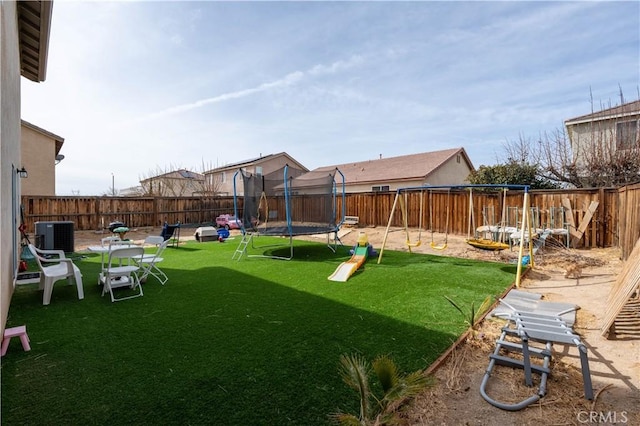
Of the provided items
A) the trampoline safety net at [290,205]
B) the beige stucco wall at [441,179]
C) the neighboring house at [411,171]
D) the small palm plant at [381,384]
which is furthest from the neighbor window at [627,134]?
the small palm plant at [381,384]

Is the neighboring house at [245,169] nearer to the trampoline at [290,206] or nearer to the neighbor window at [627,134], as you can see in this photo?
the trampoline at [290,206]

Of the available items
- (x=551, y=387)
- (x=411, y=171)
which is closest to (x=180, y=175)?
(x=411, y=171)

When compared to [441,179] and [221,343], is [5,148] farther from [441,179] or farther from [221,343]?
[441,179]

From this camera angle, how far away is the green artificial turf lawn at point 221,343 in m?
2.21

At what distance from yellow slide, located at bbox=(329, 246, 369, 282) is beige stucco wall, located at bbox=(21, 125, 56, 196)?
1685 cm

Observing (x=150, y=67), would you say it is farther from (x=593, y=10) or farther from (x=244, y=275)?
(x=593, y=10)

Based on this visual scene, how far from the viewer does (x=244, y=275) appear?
21.1 feet

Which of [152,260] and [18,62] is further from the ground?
[18,62]

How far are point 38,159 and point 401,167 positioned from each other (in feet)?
70.0

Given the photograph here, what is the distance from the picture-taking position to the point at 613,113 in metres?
12.6

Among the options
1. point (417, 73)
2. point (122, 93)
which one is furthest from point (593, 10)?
point (122, 93)

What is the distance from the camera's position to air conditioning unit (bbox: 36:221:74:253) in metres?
9.10

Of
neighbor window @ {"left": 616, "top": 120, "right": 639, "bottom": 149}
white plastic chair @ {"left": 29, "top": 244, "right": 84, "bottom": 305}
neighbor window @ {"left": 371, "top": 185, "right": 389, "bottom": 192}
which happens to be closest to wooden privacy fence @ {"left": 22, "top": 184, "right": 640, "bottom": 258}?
neighbor window @ {"left": 616, "top": 120, "right": 639, "bottom": 149}

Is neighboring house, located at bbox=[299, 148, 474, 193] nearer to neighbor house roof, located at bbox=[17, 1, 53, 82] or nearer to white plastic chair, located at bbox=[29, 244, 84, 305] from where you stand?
neighbor house roof, located at bbox=[17, 1, 53, 82]
